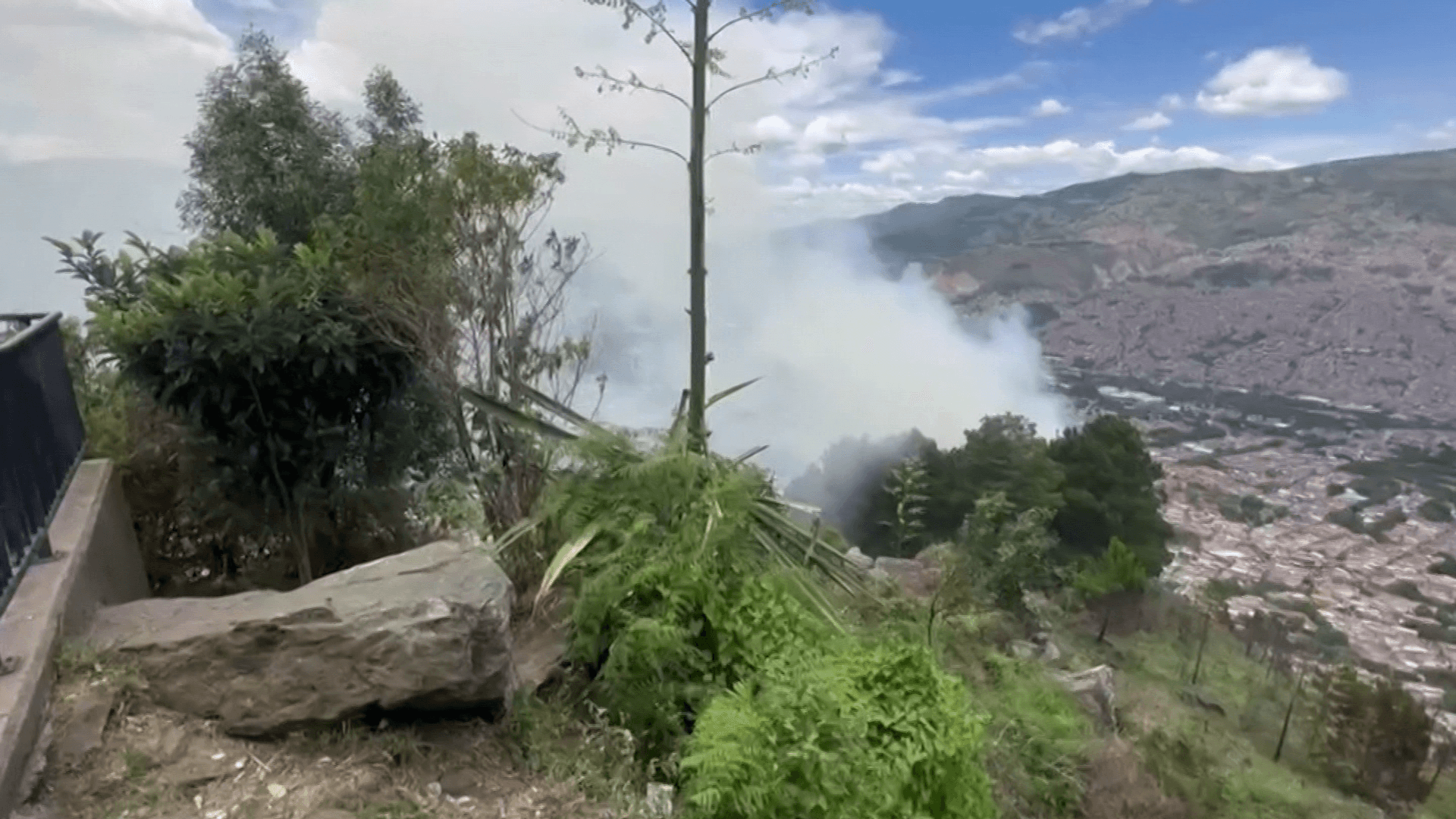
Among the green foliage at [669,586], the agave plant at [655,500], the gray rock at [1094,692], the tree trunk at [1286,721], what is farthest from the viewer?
the tree trunk at [1286,721]

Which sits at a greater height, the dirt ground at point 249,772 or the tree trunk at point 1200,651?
the dirt ground at point 249,772

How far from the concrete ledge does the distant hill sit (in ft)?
159

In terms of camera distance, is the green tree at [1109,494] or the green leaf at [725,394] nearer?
the green leaf at [725,394]

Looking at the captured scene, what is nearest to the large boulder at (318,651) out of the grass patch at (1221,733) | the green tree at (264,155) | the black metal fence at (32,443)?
the black metal fence at (32,443)

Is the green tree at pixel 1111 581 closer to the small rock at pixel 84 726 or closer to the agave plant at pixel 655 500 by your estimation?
the agave plant at pixel 655 500

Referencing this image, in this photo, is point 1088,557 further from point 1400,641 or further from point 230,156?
point 230,156

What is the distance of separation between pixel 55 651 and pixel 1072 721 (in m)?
5.43

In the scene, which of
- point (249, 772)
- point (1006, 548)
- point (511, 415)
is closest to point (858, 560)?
point (511, 415)

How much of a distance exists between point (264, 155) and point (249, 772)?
3568 millimetres

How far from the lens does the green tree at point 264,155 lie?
4.73 metres

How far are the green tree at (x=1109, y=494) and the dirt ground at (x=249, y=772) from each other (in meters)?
20.0

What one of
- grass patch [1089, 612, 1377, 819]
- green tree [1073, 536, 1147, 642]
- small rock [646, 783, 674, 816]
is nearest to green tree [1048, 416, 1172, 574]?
green tree [1073, 536, 1147, 642]

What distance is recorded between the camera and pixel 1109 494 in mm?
21141

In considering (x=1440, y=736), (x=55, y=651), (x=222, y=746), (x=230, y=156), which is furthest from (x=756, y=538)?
(x=1440, y=736)
